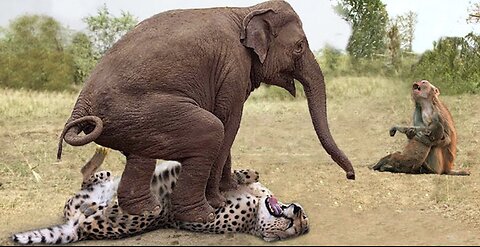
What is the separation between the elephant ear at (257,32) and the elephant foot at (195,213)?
99 centimetres

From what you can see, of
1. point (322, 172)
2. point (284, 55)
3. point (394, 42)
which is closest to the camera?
point (284, 55)

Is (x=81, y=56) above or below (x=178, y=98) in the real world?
below

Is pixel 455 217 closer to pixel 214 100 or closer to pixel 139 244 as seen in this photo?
pixel 214 100

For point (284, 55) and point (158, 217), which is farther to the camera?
point (284, 55)

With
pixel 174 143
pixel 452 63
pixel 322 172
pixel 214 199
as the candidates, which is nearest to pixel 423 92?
pixel 322 172

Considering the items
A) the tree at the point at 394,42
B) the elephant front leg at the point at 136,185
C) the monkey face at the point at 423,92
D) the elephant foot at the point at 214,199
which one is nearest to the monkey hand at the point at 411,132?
the monkey face at the point at 423,92

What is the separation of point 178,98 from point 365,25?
423 inches

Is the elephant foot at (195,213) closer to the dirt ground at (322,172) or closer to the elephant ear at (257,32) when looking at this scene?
the dirt ground at (322,172)

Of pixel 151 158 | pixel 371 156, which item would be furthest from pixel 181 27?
pixel 371 156

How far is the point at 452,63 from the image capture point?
12555 mm

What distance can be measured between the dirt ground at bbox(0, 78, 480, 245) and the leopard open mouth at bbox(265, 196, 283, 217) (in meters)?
0.21

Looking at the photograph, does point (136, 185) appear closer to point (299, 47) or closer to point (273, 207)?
point (273, 207)

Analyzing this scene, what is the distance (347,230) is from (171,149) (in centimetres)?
125

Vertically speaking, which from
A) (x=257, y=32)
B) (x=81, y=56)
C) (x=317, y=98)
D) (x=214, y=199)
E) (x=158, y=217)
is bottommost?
(x=81, y=56)
